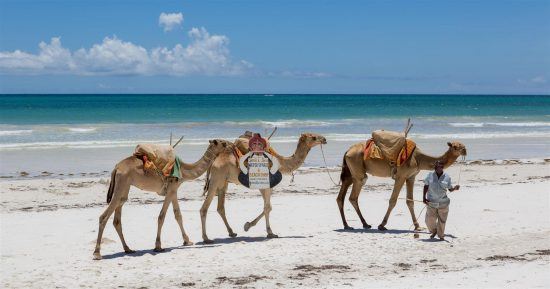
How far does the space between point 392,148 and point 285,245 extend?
2651 mm

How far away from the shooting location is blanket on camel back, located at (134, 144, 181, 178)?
1110 centimetres

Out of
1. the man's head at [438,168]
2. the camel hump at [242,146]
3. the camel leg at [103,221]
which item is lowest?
the camel leg at [103,221]

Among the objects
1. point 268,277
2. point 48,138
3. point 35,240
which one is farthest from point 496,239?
point 48,138

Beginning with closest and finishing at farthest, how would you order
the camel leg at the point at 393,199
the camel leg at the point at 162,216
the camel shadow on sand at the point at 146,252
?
1. the camel shadow on sand at the point at 146,252
2. the camel leg at the point at 162,216
3. the camel leg at the point at 393,199

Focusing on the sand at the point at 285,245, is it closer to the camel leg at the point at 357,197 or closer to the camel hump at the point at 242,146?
the camel leg at the point at 357,197

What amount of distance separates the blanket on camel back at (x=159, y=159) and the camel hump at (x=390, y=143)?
3.64 m

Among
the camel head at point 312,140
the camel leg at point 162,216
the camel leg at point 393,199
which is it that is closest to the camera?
the camel leg at point 162,216

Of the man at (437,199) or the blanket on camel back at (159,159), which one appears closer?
the blanket on camel back at (159,159)

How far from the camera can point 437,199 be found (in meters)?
12.1

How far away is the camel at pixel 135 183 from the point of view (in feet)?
35.6

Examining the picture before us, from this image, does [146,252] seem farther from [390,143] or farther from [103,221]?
[390,143]

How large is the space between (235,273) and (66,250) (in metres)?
3.14

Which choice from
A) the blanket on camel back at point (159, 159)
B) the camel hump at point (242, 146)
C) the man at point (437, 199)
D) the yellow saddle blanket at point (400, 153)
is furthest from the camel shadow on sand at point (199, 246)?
the man at point (437, 199)

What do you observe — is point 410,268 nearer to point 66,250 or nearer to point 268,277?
point 268,277
